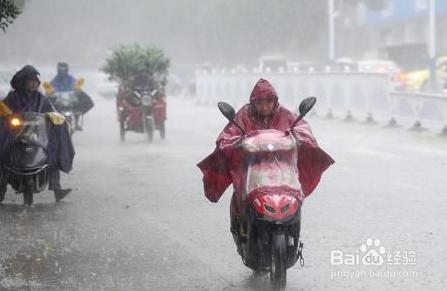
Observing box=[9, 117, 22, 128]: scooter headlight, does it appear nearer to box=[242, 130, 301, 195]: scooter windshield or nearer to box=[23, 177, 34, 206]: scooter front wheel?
box=[23, 177, 34, 206]: scooter front wheel

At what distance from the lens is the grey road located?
773cm

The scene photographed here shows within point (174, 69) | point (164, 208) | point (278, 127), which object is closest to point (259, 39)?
point (174, 69)

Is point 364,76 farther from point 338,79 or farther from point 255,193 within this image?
point 255,193

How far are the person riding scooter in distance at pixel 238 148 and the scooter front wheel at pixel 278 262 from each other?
0.42 m

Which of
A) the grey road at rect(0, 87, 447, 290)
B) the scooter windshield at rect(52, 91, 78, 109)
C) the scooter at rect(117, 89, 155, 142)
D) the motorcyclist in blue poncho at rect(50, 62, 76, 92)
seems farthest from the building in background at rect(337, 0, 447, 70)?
the grey road at rect(0, 87, 447, 290)

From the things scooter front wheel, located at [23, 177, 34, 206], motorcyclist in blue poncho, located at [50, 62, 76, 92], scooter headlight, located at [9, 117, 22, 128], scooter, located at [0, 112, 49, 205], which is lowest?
scooter front wheel, located at [23, 177, 34, 206]

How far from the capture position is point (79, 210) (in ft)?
38.9

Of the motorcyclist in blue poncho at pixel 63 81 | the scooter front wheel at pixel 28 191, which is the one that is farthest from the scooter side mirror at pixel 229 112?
the motorcyclist in blue poncho at pixel 63 81

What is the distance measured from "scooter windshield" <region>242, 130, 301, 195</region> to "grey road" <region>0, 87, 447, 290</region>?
3.22ft

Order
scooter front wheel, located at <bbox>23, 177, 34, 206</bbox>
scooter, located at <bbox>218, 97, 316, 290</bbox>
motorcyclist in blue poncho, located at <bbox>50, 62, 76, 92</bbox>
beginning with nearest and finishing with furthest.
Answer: scooter, located at <bbox>218, 97, 316, 290</bbox> < scooter front wheel, located at <bbox>23, 177, 34, 206</bbox> < motorcyclist in blue poncho, located at <bbox>50, 62, 76, 92</bbox>

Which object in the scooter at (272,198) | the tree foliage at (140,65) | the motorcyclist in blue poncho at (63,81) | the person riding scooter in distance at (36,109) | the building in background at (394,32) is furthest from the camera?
the building in background at (394,32)

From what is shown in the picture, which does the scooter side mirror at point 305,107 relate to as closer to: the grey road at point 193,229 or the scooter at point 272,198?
the scooter at point 272,198

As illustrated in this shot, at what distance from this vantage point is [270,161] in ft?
22.6

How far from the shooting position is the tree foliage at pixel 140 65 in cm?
2209
